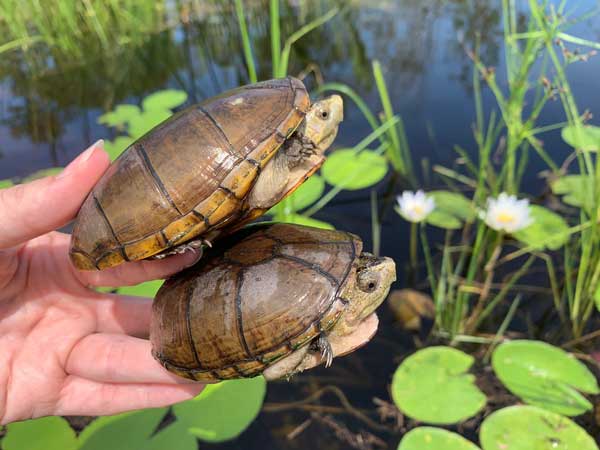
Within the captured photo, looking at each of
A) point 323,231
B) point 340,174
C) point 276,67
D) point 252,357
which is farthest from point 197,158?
point 340,174

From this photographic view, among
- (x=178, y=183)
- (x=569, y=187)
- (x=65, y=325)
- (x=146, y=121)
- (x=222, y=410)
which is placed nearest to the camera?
(x=178, y=183)

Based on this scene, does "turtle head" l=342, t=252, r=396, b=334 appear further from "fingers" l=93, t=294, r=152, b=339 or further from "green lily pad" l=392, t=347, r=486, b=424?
"fingers" l=93, t=294, r=152, b=339

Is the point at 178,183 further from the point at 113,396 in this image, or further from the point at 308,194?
the point at 308,194

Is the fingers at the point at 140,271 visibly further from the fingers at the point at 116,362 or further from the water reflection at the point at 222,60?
the water reflection at the point at 222,60

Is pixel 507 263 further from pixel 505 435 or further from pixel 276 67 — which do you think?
pixel 276 67

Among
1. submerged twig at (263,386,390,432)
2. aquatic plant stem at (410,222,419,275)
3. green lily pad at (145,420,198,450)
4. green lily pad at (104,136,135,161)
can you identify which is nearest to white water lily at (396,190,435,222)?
aquatic plant stem at (410,222,419,275)

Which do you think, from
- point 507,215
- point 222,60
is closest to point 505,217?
point 507,215
